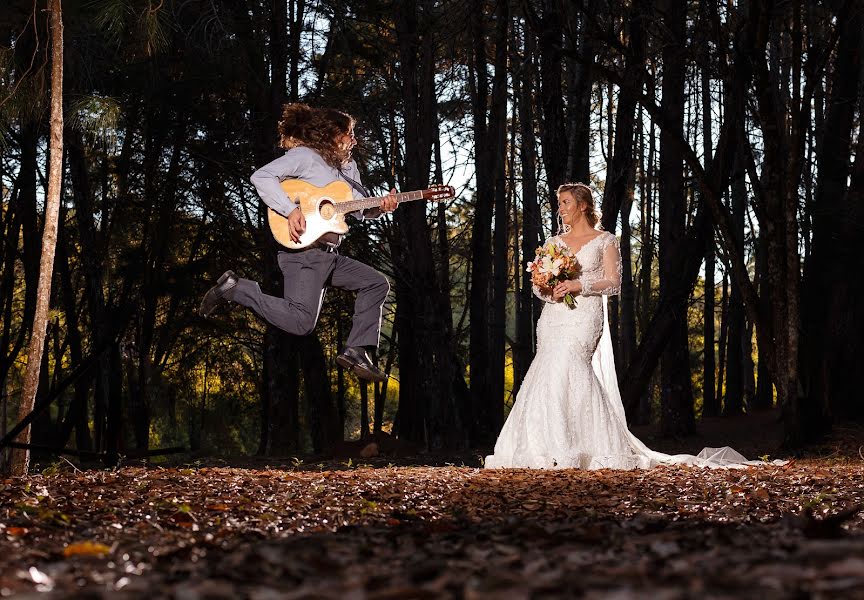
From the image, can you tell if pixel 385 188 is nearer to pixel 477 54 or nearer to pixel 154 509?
pixel 477 54

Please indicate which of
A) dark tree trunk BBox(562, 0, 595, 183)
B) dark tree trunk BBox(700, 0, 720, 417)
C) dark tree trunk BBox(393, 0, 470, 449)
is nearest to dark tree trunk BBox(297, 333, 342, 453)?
dark tree trunk BBox(393, 0, 470, 449)

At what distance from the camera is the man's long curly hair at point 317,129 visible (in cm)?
758

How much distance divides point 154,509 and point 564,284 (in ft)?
16.9

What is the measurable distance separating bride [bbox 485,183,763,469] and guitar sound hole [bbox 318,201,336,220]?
312 centimetres

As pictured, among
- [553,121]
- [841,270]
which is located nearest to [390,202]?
[553,121]

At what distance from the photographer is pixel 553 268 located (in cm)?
1009

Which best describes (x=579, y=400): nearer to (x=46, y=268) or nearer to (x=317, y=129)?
(x=317, y=129)

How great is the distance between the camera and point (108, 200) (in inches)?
882

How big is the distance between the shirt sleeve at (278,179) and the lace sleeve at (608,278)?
363cm

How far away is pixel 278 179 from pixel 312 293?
0.85 meters

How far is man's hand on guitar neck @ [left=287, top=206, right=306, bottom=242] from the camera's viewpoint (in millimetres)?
7395

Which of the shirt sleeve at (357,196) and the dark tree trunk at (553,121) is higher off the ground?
the dark tree trunk at (553,121)

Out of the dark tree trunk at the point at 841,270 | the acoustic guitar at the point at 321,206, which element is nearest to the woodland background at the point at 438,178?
the dark tree trunk at the point at 841,270

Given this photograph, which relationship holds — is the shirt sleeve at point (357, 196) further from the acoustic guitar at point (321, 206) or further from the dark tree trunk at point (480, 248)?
the dark tree trunk at point (480, 248)
